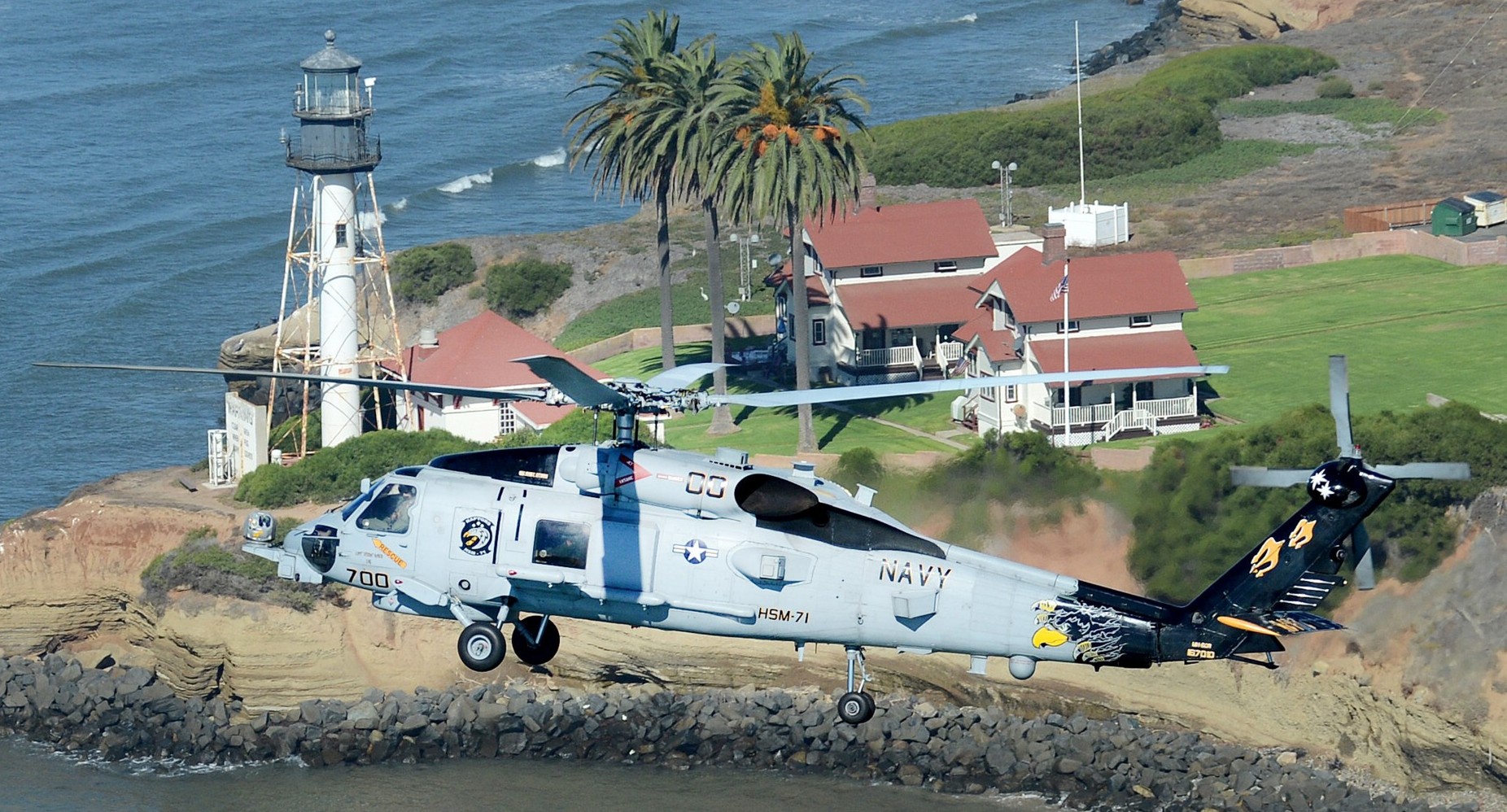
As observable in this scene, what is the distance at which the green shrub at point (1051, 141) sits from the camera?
106m

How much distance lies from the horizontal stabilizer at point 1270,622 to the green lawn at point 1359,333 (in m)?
32.6

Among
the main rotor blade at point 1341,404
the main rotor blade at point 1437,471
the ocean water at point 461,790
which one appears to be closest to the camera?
the main rotor blade at point 1437,471

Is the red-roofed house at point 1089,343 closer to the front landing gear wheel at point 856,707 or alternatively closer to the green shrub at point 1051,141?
the front landing gear wheel at point 856,707

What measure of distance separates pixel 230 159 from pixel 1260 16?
235 ft

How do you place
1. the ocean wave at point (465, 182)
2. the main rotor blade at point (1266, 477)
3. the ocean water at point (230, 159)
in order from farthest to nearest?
the ocean wave at point (465, 182), the ocean water at point (230, 159), the main rotor blade at point (1266, 477)

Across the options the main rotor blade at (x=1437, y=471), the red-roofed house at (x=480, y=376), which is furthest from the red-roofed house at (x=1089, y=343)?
the main rotor blade at (x=1437, y=471)

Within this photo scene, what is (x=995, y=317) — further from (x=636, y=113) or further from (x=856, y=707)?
(x=856, y=707)

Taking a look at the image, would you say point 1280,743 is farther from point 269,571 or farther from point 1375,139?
point 1375,139

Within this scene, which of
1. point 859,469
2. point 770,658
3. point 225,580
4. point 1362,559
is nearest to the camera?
point 1362,559

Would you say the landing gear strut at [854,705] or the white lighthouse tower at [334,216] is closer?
the landing gear strut at [854,705]

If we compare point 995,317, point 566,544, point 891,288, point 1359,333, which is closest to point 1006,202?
point 891,288

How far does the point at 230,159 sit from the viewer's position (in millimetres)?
139750

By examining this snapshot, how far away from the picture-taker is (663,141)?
64.6m

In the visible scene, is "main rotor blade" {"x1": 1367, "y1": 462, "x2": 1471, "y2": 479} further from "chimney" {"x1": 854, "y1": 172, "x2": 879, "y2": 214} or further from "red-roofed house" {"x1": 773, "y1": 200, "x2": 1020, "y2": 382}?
"chimney" {"x1": 854, "y1": 172, "x2": 879, "y2": 214}
